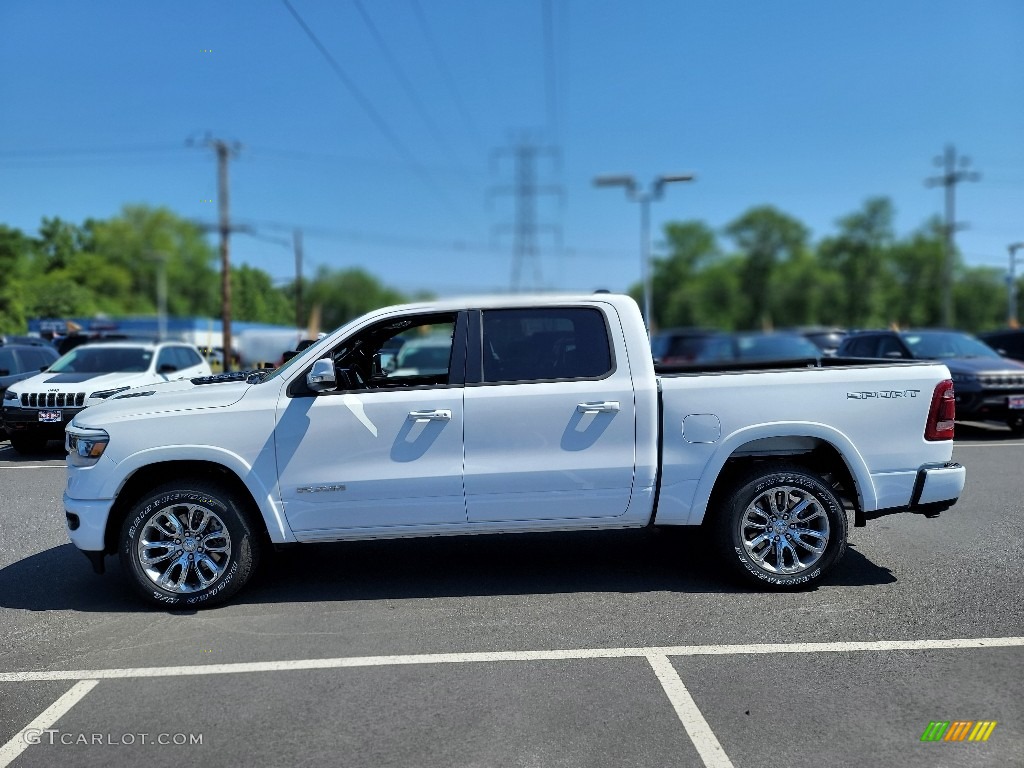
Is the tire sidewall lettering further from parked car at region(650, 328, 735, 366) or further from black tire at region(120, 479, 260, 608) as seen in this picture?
parked car at region(650, 328, 735, 366)

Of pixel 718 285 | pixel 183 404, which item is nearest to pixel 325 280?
pixel 718 285

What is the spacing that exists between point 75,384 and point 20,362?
3.30 meters

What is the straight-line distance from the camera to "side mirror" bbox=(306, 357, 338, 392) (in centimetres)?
498

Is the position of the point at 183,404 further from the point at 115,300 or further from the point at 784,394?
the point at 115,300

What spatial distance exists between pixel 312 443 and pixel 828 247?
87193 mm

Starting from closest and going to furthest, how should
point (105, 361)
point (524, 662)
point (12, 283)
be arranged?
point (524, 662)
point (105, 361)
point (12, 283)

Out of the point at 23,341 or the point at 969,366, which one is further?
the point at 23,341

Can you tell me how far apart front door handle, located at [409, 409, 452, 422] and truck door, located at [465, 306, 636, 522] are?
136 millimetres

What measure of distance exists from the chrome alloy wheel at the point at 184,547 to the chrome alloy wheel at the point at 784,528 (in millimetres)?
3270

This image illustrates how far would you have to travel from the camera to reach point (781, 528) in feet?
17.5

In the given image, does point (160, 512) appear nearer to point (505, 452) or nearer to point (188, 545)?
point (188, 545)

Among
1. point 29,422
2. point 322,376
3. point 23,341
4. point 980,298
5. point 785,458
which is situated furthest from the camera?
point 980,298

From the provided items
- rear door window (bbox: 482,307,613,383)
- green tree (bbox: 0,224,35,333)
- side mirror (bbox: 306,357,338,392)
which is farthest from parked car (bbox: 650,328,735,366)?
green tree (bbox: 0,224,35,333)

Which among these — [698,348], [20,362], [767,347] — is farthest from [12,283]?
[767,347]
